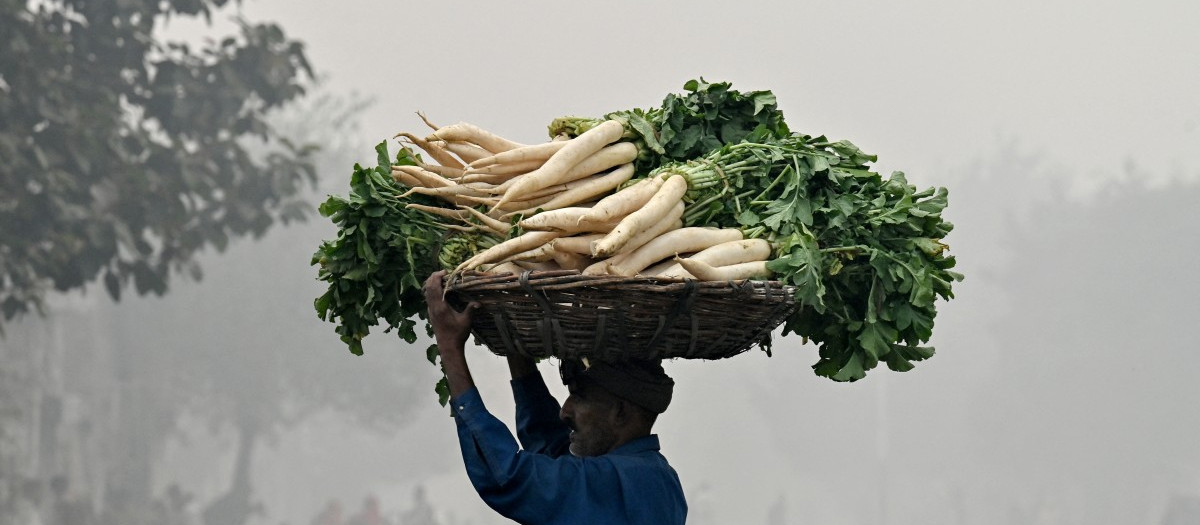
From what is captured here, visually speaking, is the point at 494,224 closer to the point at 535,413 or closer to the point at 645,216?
the point at 645,216

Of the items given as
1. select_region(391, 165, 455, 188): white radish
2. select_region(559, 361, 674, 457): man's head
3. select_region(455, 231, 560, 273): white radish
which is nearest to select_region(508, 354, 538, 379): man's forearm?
select_region(559, 361, 674, 457): man's head

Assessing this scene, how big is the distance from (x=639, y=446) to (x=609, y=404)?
0.13m

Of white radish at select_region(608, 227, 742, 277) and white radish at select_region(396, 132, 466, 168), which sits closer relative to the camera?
white radish at select_region(608, 227, 742, 277)

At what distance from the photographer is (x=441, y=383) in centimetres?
390

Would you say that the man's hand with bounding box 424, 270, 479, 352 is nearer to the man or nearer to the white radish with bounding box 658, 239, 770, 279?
the man

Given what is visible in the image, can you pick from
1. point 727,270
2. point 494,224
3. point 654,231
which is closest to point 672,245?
point 654,231

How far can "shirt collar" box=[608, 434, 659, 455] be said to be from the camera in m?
3.54

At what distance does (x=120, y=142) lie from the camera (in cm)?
1139

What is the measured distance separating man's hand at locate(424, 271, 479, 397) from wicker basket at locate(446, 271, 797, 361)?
36 mm

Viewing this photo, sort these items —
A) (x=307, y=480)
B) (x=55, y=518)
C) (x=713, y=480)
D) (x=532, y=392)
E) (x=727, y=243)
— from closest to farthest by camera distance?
1. (x=727, y=243)
2. (x=532, y=392)
3. (x=55, y=518)
4. (x=713, y=480)
5. (x=307, y=480)

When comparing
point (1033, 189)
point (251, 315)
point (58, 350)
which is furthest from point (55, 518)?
point (1033, 189)

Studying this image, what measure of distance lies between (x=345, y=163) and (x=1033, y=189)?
15033 mm

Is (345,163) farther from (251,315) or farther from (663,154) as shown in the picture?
(663,154)

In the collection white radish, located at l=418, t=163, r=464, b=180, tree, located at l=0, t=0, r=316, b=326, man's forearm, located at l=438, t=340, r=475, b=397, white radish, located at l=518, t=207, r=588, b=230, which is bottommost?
man's forearm, located at l=438, t=340, r=475, b=397
